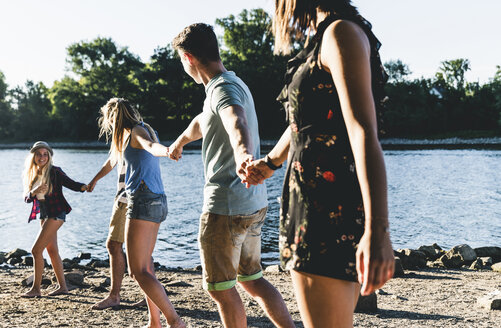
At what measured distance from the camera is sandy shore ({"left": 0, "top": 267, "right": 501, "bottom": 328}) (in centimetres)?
538

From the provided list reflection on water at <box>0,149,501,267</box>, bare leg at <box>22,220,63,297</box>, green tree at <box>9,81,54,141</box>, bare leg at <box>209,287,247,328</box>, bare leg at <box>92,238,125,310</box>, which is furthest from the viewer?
green tree at <box>9,81,54,141</box>

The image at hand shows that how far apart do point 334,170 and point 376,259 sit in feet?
1.23

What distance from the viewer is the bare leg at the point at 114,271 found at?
5727 millimetres

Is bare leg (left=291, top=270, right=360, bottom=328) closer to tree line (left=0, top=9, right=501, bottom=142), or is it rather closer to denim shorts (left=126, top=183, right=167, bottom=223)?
denim shorts (left=126, top=183, right=167, bottom=223)

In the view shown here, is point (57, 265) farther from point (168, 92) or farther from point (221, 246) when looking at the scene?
point (168, 92)

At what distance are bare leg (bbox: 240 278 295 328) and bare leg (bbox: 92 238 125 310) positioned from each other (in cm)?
252

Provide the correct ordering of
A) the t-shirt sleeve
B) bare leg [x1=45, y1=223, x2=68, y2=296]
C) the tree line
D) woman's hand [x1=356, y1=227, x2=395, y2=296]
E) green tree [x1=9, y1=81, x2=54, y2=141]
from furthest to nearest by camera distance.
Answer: green tree [x1=9, y1=81, x2=54, y2=141] → the tree line → bare leg [x1=45, y1=223, x2=68, y2=296] → the t-shirt sleeve → woman's hand [x1=356, y1=227, x2=395, y2=296]

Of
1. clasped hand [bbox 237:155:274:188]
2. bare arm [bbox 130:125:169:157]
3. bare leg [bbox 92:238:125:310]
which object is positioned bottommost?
bare leg [bbox 92:238:125:310]

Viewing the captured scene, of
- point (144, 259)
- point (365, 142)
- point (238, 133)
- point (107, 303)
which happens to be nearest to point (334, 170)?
point (365, 142)

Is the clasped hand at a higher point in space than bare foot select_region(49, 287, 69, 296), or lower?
higher

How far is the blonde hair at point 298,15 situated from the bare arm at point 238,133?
0.67 metres

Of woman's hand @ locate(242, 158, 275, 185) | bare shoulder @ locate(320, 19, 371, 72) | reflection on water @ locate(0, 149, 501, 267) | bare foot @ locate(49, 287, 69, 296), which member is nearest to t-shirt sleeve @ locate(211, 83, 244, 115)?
woman's hand @ locate(242, 158, 275, 185)

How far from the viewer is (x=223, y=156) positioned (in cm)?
330

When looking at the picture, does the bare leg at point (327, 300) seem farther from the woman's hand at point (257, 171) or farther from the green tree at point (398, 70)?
the green tree at point (398, 70)
